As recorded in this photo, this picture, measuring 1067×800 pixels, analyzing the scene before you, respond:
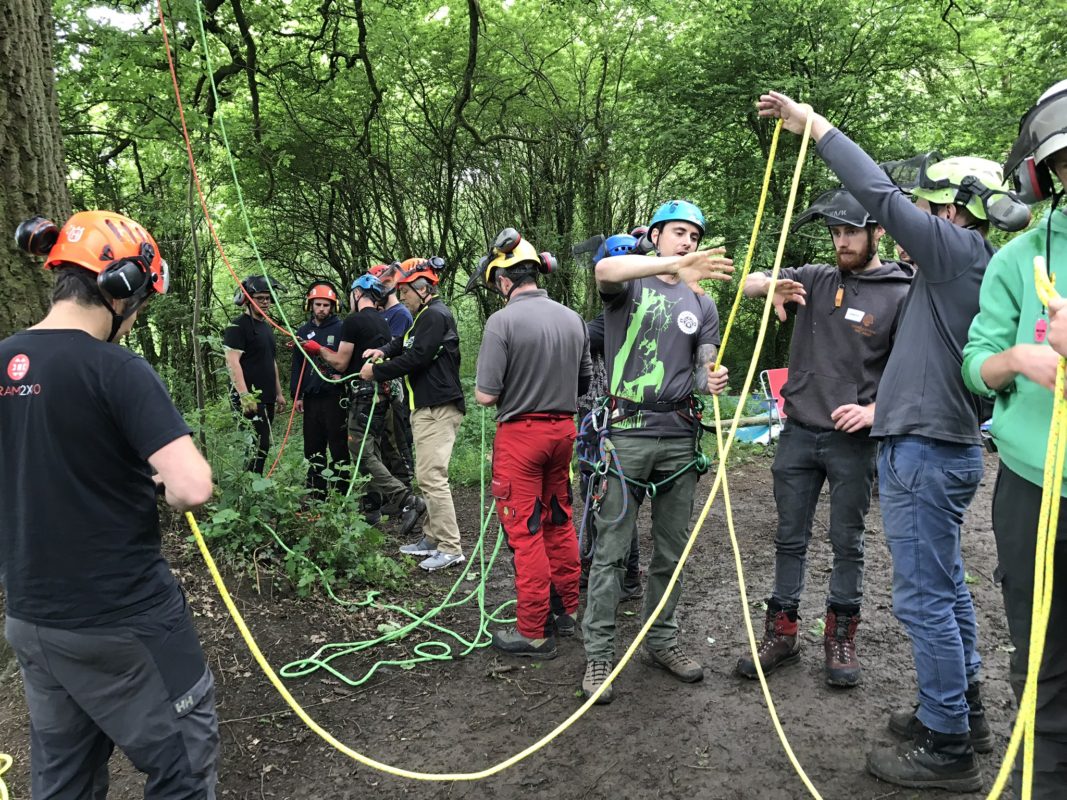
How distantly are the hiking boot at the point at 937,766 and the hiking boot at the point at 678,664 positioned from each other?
99 centimetres

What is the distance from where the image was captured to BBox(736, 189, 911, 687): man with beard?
3.29 meters

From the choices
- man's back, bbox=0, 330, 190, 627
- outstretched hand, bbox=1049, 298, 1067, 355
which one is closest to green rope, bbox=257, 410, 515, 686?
man's back, bbox=0, 330, 190, 627

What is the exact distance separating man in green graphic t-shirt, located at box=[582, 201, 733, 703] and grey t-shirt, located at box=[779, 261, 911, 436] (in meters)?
0.47

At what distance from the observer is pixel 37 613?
6.17 ft

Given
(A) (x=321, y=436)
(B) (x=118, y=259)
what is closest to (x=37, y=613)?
(B) (x=118, y=259)

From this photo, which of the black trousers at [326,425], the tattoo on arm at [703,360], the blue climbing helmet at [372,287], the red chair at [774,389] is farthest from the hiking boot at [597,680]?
the red chair at [774,389]

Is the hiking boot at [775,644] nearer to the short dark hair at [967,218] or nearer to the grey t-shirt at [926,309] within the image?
the grey t-shirt at [926,309]

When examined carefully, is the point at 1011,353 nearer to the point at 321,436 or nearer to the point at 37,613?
the point at 37,613

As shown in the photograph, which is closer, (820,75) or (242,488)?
(242,488)

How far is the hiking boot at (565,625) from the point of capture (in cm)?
423

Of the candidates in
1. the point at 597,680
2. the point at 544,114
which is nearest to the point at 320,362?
the point at 597,680

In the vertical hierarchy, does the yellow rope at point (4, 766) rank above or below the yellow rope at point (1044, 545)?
below

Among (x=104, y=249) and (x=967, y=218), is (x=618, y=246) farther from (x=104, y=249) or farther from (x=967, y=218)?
(x=104, y=249)

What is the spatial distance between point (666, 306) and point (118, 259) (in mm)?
2382
